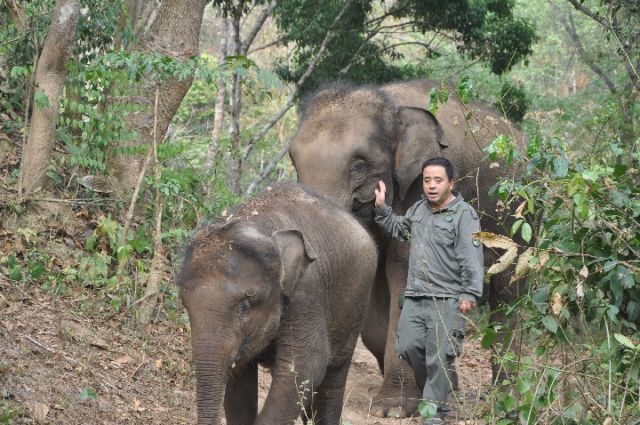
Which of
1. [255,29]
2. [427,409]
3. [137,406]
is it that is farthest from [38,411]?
[255,29]

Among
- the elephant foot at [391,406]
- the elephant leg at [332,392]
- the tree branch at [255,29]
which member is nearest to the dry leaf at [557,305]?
the elephant leg at [332,392]

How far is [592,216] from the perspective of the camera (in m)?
5.68

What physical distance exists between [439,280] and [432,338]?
0.36 m

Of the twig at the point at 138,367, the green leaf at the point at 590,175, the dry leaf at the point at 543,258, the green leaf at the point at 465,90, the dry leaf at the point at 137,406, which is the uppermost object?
the green leaf at the point at 465,90

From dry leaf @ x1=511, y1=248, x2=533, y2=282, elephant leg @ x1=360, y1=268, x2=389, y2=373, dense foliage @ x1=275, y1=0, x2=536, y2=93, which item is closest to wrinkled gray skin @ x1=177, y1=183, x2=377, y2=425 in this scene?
dry leaf @ x1=511, y1=248, x2=533, y2=282

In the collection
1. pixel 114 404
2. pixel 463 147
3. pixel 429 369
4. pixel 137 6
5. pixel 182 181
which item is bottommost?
pixel 114 404

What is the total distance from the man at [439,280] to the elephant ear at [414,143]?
6.86 ft

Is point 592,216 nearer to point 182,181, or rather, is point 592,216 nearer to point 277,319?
point 277,319

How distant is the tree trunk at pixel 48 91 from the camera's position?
8773 mm

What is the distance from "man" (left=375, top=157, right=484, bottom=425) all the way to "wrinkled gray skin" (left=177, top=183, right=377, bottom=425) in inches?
14.8

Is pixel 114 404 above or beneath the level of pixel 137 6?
beneath

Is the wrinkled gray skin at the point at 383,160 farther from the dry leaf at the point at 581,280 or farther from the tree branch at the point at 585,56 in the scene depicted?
the tree branch at the point at 585,56

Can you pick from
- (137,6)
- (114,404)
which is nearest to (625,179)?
(114,404)

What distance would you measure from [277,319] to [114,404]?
1684 mm
